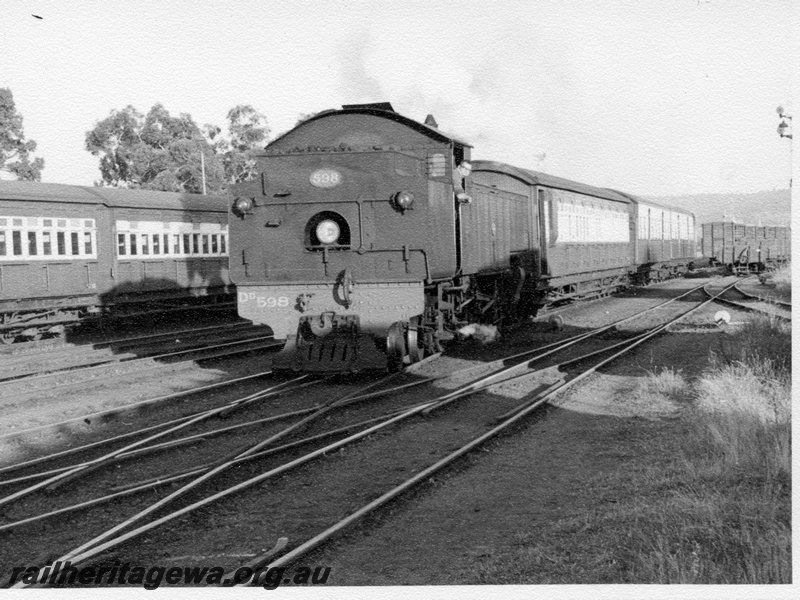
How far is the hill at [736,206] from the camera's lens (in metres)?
60.7

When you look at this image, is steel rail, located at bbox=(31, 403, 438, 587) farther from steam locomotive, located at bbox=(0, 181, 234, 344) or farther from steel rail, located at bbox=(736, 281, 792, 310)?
steel rail, located at bbox=(736, 281, 792, 310)

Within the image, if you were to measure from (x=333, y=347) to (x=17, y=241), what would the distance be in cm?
850

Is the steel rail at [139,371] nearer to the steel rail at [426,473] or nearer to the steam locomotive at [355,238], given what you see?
the steam locomotive at [355,238]

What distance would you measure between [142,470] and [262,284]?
4507 mm

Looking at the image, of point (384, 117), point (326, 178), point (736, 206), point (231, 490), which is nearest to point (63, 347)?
point (326, 178)

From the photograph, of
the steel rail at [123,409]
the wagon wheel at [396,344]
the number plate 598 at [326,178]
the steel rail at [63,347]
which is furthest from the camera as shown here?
the steel rail at [63,347]

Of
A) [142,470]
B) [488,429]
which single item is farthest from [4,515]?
[488,429]

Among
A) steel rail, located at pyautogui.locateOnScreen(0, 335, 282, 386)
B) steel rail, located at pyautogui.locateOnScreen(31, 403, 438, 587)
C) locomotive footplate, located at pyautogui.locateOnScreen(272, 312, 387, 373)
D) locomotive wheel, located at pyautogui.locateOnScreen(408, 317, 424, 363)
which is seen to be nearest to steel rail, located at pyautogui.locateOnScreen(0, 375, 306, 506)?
steel rail, located at pyautogui.locateOnScreen(31, 403, 438, 587)

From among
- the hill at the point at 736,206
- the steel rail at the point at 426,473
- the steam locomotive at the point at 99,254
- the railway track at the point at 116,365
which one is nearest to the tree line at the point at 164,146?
the steam locomotive at the point at 99,254

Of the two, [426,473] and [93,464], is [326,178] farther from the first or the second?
[426,473]

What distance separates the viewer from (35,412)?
411 inches

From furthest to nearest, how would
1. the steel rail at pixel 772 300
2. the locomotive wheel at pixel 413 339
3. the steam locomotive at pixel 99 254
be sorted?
the steel rail at pixel 772 300, the steam locomotive at pixel 99 254, the locomotive wheel at pixel 413 339

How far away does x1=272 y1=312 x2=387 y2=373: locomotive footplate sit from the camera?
11312 millimetres

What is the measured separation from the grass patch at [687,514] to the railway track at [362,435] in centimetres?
139
